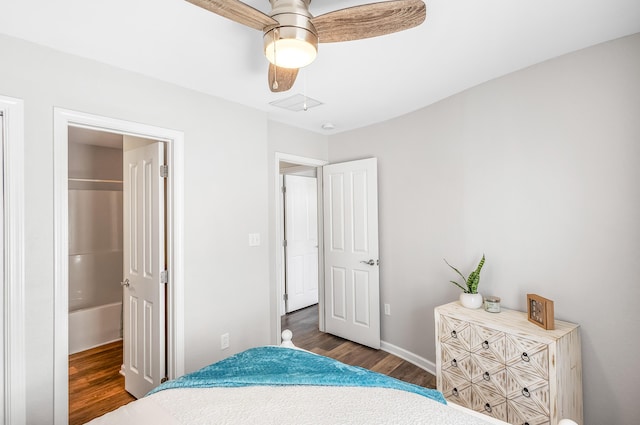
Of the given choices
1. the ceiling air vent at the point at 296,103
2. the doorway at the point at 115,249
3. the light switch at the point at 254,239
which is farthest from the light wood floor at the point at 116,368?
the ceiling air vent at the point at 296,103

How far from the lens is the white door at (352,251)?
3363mm

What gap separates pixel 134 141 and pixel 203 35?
4.61 ft

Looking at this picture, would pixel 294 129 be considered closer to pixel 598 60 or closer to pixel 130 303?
pixel 130 303

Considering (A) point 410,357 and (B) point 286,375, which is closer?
(B) point 286,375

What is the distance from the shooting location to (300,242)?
15.7ft

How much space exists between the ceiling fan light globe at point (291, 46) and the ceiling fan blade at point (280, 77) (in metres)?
0.30

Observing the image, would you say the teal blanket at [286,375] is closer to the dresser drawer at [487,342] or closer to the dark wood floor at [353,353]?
the dresser drawer at [487,342]

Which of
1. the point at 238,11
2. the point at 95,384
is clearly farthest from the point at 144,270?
the point at 238,11

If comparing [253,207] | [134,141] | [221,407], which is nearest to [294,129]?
[253,207]

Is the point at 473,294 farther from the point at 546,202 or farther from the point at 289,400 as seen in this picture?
the point at 289,400

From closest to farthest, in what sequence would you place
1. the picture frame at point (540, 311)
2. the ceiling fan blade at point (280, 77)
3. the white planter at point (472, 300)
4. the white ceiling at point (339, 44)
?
the white ceiling at point (339, 44), the ceiling fan blade at point (280, 77), the picture frame at point (540, 311), the white planter at point (472, 300)

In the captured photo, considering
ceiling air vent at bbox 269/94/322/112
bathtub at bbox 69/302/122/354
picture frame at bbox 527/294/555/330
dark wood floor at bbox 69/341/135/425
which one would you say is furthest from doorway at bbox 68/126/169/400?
picture frame at bbox 527/294/555/330

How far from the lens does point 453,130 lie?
2.72m

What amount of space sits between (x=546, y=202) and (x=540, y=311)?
710mm
